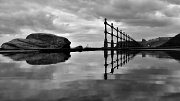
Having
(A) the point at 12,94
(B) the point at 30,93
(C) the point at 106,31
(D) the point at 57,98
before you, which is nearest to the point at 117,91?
(D) the point at 57,98

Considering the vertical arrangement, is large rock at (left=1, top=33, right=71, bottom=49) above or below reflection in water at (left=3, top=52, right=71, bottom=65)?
above

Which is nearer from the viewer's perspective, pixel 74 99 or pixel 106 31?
pixel 74 99

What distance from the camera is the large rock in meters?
23.5

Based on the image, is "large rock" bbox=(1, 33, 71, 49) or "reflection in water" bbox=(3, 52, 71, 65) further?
"large rock" bbox=(1, 33, 71, 49)

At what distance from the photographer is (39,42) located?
26234mm

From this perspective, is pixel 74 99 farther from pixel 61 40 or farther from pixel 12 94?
pixel 61 40

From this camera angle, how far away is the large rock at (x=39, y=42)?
2350cm

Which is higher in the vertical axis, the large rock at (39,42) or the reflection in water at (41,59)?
the large rock at (39,42)

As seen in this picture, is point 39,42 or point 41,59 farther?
point 39,42

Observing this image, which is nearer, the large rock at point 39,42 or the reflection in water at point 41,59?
the reflection in water at point 41,59

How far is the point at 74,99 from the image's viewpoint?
217 centimetres

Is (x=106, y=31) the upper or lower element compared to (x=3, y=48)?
upper

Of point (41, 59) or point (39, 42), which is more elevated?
point (39, 42)

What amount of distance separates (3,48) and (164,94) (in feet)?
81.1
